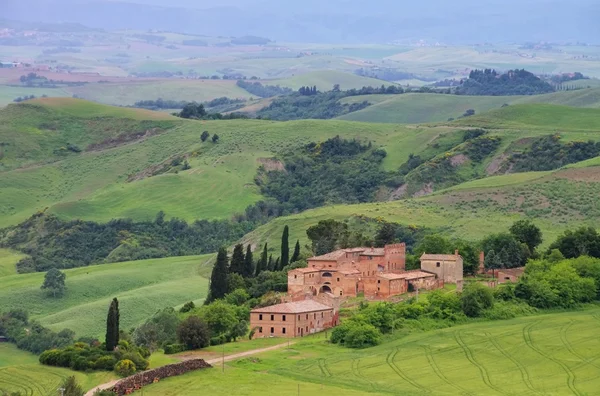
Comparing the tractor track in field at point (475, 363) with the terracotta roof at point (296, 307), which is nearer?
the tractor track in field at point (475, 363)

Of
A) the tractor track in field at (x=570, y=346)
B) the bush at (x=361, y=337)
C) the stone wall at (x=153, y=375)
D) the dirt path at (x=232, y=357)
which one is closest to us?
the stone wall at (x=153, y=375)

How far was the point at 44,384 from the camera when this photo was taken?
2822 inches

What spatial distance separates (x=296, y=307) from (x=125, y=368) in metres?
18.3

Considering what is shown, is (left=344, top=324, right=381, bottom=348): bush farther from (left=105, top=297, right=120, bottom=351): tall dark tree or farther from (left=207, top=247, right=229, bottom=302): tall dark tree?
(left=207, top=247, right=229, bottom=302): tall dark tree

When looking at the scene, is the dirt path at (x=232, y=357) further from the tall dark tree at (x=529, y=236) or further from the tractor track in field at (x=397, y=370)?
the tall dark tree at (x=529, y=236)

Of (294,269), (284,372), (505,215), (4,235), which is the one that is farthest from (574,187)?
(284,372)

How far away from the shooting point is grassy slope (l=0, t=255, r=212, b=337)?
120 m

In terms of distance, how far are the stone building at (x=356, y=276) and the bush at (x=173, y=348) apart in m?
13.5

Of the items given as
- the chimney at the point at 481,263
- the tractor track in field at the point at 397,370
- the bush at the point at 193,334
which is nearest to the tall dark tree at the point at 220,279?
the chimney at the point at 481,263

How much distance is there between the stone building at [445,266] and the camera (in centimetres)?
10131

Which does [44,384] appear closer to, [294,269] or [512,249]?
[294,269]

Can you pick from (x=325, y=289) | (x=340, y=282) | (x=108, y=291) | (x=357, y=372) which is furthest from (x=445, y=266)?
(x=108, y=291)

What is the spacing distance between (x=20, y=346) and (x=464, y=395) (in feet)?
156

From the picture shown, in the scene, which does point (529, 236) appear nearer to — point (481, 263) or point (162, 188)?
point (481, 263)
